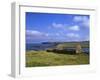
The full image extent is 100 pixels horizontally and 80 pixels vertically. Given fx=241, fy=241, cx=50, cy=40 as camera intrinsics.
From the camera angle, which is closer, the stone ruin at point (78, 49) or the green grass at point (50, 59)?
the green grass at point (50, 59)

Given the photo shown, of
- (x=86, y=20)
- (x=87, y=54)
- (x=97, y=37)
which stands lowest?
(x=87, y=54)

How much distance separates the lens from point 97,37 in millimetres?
2580

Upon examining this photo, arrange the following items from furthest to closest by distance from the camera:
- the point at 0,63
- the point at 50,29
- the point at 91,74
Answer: the point at 91,74 → the point at 50,29 → the point at 0,63

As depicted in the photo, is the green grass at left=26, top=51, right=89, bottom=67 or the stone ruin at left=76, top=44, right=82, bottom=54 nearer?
the green grass at left=26, top=51, right=89, bottom=67

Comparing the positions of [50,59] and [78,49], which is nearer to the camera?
[50,59]

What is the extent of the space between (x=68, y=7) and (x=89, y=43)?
0.46 m

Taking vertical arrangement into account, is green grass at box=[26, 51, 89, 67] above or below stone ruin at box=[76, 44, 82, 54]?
below

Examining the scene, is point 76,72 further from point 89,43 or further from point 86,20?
point 86,20

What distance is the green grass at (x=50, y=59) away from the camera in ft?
7.48

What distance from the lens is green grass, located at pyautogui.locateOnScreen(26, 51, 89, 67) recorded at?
89.7 inches

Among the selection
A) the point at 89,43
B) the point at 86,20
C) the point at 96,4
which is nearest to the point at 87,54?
the point at 89,43

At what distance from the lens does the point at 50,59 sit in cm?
235

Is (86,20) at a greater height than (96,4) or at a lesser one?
lesser

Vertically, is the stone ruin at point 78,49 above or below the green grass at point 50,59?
above
